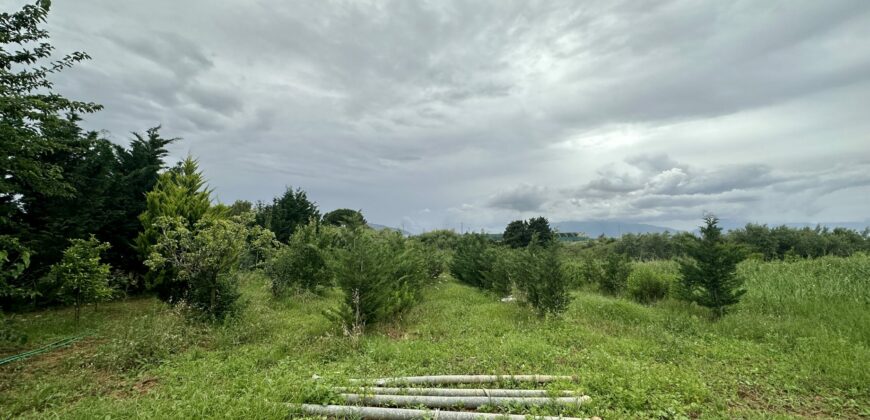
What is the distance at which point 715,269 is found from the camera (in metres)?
8.77

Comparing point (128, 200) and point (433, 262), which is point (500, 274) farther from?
point (128, 200)

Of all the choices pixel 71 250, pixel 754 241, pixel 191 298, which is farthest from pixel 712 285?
pixel 754 241

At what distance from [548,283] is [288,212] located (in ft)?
61.9

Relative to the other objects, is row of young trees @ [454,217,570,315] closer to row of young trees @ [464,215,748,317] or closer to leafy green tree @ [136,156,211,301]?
row of young trees @ [464,215,748,317]

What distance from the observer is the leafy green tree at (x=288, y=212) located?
2161 centimetres

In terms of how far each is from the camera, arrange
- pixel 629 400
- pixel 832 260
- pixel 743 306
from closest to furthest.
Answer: pixel 629 400 < pixel 743 306 < pixel 832 260

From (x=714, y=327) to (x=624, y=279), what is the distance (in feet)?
22.4

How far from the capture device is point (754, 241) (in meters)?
32.4

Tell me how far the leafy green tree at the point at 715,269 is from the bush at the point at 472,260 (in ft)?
23.1

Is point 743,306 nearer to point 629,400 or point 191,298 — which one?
point 629,400

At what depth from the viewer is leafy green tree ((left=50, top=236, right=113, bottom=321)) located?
7008 millimetres

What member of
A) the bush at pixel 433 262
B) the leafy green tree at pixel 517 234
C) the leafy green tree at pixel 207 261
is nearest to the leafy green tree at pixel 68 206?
the leafy green tree at pixel 207 261

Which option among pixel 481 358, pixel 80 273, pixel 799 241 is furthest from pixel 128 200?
pixel 799 241

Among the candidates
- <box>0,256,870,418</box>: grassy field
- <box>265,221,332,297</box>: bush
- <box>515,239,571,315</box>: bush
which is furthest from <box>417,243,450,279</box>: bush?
<box>515,239,571,315</box>: bush
